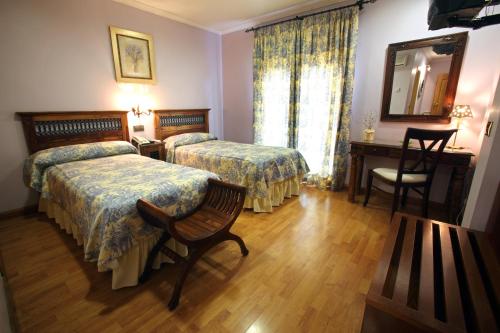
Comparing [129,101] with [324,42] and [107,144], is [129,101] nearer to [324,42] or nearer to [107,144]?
[107,144]

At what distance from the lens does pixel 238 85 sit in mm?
4418

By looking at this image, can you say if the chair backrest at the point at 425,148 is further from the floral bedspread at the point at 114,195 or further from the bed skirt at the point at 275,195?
the floral bedspread at the point at 114,195

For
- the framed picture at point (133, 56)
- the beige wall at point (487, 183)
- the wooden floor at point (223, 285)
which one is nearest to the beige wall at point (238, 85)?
the framed picture at point (133, 56)

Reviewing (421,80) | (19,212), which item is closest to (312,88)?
(421,80)

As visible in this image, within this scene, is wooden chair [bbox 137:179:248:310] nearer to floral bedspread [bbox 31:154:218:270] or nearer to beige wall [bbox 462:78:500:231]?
floral bedspread [bbox 31:154:218:270]

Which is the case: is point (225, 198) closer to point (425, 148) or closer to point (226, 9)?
point (425, 148)

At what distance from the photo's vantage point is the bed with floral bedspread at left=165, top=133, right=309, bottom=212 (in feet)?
8.66

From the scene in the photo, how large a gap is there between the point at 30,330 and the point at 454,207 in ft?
11.7

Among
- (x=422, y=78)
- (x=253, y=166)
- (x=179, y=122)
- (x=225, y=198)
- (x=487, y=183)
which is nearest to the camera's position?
(x=487, y=183)

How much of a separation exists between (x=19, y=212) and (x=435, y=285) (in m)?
3.87

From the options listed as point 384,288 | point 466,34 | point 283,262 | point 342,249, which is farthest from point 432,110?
point 384,288

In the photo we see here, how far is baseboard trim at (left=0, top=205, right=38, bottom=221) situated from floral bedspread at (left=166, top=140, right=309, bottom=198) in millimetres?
1735

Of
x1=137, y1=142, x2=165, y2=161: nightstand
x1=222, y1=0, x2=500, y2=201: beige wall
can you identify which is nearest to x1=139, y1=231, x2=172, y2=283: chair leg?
x1=137, y1=142, x2=165, y2=161: nightstand

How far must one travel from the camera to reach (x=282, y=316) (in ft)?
4.58
